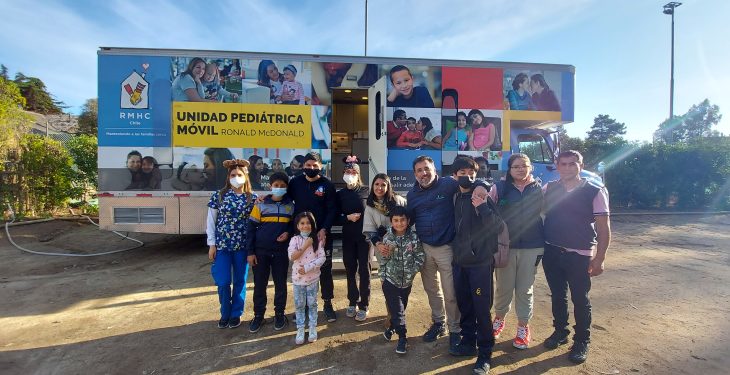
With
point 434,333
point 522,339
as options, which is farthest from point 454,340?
point 522,339

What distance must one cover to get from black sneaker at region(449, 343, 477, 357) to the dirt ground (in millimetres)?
74

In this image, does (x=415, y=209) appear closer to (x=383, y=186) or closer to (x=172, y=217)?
(x=383, y=186)

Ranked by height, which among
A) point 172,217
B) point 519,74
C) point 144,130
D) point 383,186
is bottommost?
point 172,217

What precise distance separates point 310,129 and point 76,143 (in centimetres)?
879

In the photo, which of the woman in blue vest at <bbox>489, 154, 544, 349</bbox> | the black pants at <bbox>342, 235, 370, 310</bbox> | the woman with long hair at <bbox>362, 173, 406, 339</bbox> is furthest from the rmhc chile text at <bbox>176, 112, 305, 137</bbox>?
the woman in blue vest at <bbox>489, 154, 544, 349</bbox>

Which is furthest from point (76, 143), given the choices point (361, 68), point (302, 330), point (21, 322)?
point (302, 330)

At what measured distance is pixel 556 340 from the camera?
3484 mm

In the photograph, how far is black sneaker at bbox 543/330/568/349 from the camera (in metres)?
3.47

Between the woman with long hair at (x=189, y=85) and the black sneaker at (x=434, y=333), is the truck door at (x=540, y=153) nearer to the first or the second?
the black sneaker at (x=434, y=333)

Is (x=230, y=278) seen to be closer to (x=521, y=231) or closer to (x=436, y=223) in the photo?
(x=436, y=223)

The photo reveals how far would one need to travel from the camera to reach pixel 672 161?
14.2 meters

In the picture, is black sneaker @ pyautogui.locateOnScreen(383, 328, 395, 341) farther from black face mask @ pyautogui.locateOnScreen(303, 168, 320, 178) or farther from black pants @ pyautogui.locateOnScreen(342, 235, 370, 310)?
black face mask @ pyautogui.locateOnScreen(303, 168, 320, 178)

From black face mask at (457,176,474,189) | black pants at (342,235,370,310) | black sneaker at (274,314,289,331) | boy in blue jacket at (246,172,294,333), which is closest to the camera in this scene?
black face mask at (457,176,474,189)

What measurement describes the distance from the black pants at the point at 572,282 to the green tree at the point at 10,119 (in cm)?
1215
